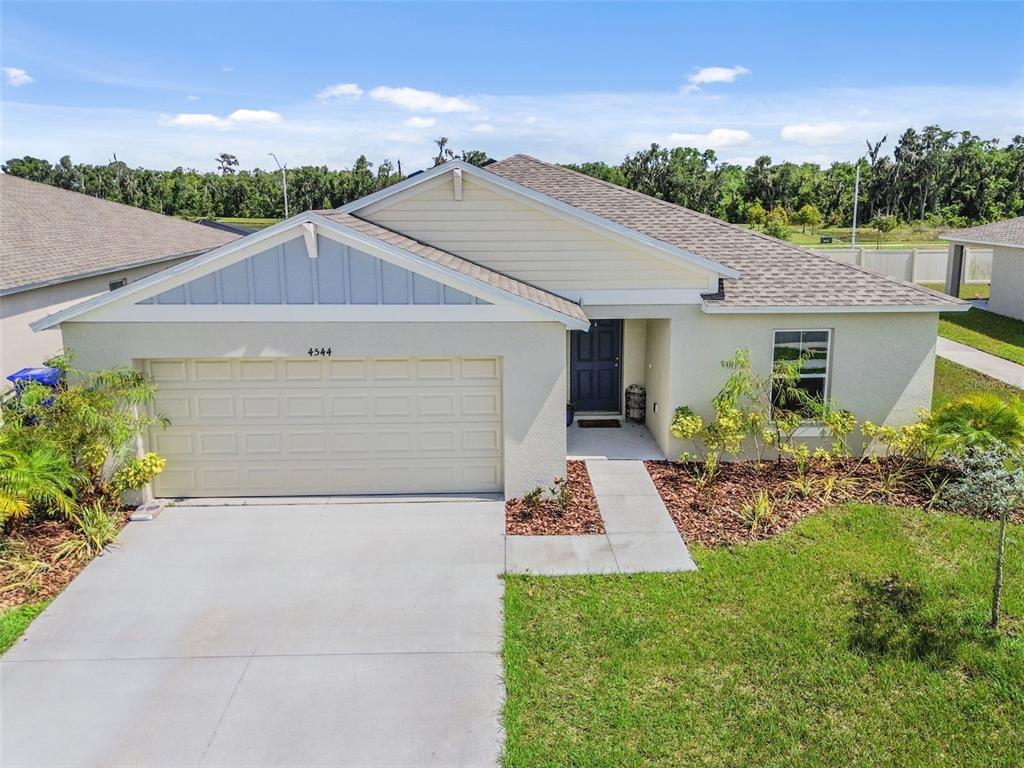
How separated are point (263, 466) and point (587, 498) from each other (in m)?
4.82

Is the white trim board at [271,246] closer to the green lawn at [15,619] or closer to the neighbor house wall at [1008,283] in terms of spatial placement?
the green lawn at [15,619]

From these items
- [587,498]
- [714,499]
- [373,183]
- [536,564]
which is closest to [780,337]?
[714,499]

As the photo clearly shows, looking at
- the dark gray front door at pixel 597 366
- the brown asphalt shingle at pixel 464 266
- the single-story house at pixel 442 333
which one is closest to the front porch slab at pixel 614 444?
the single-story house at pixel 442 333

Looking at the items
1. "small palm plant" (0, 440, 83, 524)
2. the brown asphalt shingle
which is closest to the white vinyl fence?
the brown asphalt shingle

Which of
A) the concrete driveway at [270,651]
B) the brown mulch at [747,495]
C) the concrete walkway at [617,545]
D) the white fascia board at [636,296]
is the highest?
the white fascia board at [636,296]

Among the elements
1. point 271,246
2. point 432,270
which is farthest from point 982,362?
point 271,246

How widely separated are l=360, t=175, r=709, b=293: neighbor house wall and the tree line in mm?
47386

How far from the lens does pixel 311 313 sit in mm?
9883

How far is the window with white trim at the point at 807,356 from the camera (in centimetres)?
1197

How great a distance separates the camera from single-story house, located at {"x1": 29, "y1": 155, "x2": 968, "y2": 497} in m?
9.79

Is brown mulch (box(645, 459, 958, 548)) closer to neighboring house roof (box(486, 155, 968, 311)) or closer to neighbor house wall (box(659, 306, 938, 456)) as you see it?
neighbor house wall (box(659, 306, 938, 456))

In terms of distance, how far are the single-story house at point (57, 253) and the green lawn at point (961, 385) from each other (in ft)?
59.0

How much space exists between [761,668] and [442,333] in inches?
229

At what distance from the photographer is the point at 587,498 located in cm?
1070
